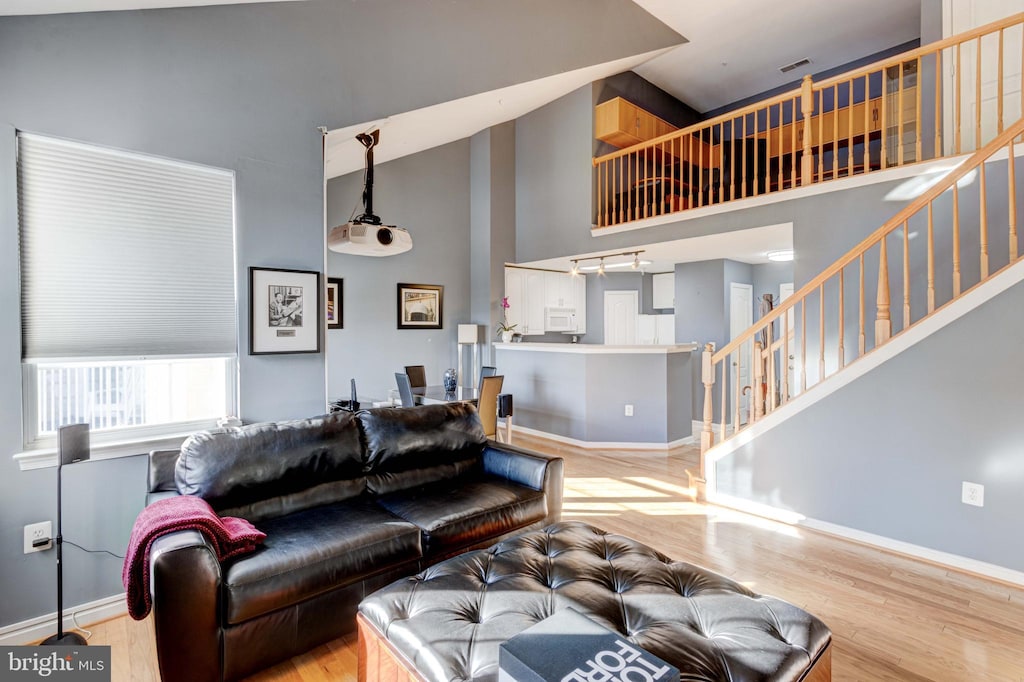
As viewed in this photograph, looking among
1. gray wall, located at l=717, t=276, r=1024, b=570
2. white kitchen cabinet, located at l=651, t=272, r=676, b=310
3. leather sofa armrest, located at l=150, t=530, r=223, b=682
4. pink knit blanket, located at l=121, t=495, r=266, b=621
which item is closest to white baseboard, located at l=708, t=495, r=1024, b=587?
gray wall, located at l=717, t=276, r=1024, b=570

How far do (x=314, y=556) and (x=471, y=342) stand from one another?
190 inches

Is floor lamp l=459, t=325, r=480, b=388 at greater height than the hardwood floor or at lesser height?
greater

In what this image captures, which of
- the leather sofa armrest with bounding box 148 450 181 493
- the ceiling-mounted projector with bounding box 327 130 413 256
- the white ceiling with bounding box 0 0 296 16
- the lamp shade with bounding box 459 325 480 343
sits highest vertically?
the white ceiling with bounding box 0 0 296 16

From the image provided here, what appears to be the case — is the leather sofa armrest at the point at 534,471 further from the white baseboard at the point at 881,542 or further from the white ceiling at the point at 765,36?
the white ceiling at the point at 765,36

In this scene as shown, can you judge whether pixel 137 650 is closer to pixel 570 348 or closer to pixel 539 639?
pixel 539 639

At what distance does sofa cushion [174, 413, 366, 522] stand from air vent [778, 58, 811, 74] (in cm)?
727

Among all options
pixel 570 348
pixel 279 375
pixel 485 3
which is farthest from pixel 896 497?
pixel 485 3

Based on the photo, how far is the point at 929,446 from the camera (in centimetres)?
286

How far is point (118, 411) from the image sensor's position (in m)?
2.50

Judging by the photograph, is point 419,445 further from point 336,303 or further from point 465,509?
point 336,303

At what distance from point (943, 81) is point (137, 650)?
663 cm

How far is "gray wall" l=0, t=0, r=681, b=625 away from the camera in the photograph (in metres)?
2.15

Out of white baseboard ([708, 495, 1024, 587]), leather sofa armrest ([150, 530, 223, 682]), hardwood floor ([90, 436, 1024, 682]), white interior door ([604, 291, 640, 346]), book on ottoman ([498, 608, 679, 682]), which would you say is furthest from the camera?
white interior door ([604, 291, 640, 346])

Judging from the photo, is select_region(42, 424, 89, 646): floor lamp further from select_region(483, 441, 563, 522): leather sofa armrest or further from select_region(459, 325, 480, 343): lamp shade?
select_region(459, 325, 480, 343): lamp shade
